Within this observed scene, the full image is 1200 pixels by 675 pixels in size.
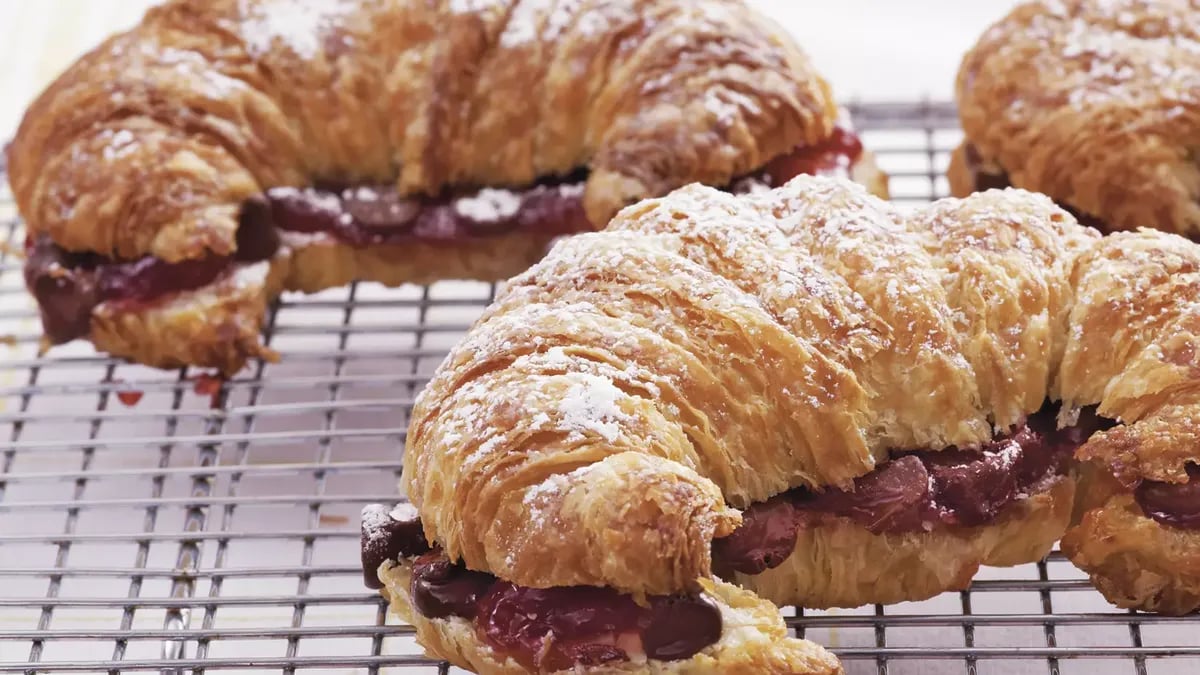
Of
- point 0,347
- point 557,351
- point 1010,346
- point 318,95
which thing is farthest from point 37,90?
point 1010,346

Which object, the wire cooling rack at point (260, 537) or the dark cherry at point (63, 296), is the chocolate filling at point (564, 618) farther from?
the dark cherry at point (63, 296)

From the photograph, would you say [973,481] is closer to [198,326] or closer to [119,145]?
[198,326]

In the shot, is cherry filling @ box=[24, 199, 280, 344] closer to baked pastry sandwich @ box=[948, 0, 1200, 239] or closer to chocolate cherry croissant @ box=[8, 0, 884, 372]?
chocolate cherry croissant @ box=[8, 0, 884, 372]

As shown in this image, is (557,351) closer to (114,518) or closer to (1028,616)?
(1028,616)

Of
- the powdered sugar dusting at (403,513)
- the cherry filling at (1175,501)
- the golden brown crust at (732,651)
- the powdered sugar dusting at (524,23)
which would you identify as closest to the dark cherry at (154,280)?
the powdered sugar dusting at (524,23)

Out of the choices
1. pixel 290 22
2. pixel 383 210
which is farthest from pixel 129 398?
pixel 290 22

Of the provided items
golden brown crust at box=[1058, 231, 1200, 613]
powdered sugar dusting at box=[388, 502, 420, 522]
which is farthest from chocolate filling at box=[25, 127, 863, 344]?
powdered sugar dusting at box=[388, 502, 420, 522]
